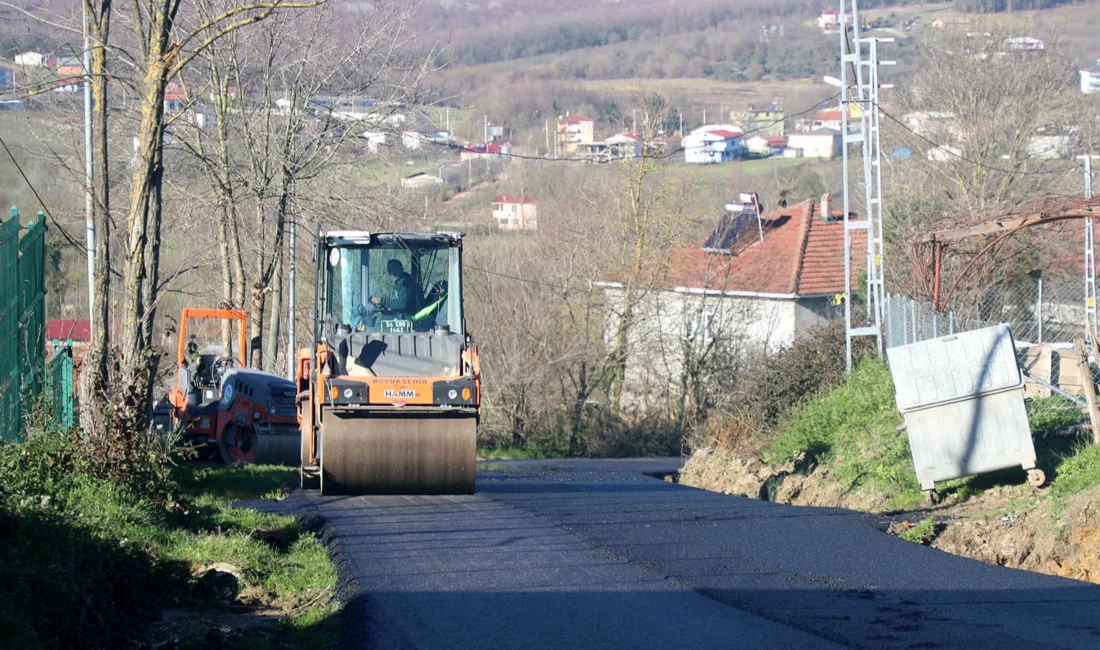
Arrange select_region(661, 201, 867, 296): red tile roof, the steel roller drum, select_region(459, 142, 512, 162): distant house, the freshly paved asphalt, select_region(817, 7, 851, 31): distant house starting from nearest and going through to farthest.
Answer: the freshly paved asphalt
the steel roller drum
select_region(817, 7, 851, 31): distant house
select_region(661, 201, 867, 296): red tile roof
select_region(459, 142, 512, 162): distant house

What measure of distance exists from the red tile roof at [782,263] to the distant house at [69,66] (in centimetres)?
2226

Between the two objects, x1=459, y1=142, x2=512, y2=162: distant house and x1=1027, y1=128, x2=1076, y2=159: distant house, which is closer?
x1=1027, y1=128, x2=1076, y2=159: distant house

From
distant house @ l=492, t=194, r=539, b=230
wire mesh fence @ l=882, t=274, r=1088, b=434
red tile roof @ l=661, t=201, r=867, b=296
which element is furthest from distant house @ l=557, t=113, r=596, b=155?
wire mesh fence @ l=882, t=274, r=1088, b=434

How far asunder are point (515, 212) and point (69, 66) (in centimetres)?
2887

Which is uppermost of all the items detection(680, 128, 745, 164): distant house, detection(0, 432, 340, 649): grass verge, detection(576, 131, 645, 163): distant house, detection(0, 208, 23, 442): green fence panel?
detection(680, 128, 745, 164): distant house

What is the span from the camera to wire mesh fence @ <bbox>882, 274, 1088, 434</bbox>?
1512 centimetres

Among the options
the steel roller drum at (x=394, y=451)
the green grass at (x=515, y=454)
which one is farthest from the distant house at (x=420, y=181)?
the steel roller drum at (x=394, y=451)

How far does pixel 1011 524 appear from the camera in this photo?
455 inches

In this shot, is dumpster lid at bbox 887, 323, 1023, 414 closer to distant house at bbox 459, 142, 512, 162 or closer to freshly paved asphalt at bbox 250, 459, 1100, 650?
freshly paved asphalt at bbox 250, 459, 1100, 650

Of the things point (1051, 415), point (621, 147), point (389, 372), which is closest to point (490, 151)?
point (621, 147)

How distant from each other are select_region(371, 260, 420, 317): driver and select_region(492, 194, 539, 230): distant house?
24754 millimetres

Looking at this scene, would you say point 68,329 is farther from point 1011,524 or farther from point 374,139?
point 1011,524

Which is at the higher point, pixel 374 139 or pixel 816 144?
pixel 816 144

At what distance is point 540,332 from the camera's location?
34.7m
